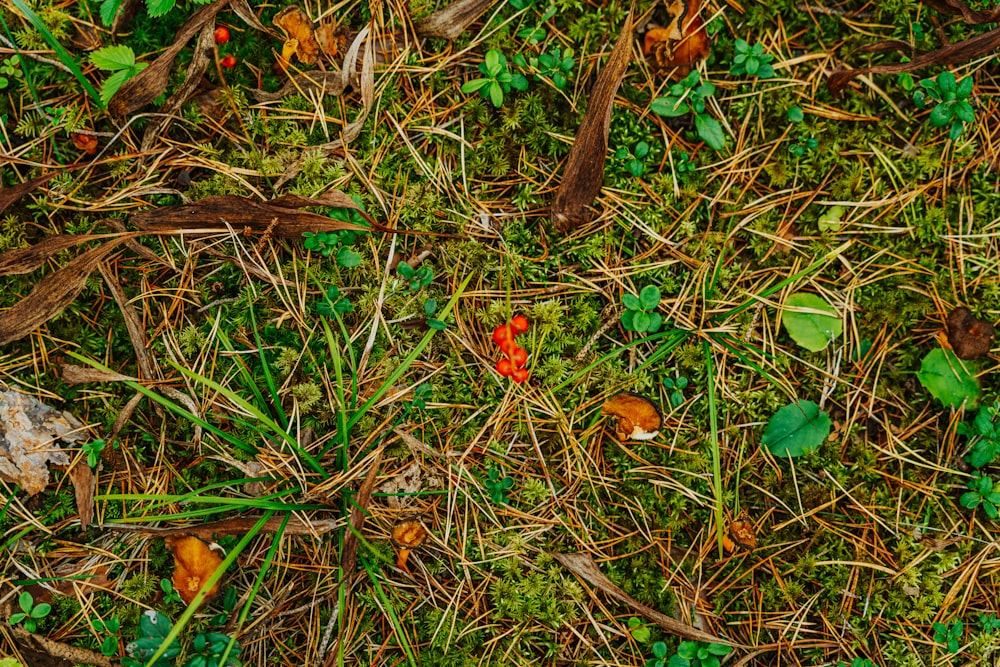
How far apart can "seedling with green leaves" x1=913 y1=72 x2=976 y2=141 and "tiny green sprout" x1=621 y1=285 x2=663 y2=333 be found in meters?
1.49

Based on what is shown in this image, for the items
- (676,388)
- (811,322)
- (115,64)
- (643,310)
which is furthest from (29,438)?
(811,322)

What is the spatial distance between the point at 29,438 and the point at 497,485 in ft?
6.61

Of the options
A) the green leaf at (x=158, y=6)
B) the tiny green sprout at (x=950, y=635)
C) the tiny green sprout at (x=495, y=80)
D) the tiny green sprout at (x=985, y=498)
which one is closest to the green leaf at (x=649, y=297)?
the tiny green sprout at (x=495, y=80)

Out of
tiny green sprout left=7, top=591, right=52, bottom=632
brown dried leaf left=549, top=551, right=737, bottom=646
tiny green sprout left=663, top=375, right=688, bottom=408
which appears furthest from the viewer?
tiny green sprout left=663, top=375, right=688, bottom=408

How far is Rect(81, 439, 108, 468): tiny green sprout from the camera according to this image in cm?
282

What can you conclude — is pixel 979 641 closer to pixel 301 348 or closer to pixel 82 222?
pixel 301 348

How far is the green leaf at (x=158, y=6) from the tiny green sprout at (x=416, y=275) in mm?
1429

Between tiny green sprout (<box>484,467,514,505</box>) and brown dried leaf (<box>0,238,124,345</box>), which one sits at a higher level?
brown dried leaf (<box>0,238,124,345</box>)

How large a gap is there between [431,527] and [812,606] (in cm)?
173

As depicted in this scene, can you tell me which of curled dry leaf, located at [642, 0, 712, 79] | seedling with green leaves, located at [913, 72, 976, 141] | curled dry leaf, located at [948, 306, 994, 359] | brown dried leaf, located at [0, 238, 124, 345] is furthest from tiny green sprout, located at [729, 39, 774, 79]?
brown dried leaf, located at [0, 238, 124, 345]

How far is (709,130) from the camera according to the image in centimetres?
300

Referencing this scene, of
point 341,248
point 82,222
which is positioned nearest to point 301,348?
point 341,248

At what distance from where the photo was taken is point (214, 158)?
117 inches

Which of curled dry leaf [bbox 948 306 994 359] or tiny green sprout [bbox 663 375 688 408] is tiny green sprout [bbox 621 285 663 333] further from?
curled dry leaf [bbox 948 306 994 359]
